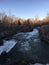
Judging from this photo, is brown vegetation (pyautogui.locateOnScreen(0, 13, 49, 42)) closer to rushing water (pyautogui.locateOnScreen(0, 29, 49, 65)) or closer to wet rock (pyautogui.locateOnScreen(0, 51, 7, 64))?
rushing water (pyautogui.locateOnScreen(0, 29, 49, 65))

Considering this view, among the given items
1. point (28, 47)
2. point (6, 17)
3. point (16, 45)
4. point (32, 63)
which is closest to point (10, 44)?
point (16, 45)

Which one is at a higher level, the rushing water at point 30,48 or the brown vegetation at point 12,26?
the brown vegetation at point 12,26

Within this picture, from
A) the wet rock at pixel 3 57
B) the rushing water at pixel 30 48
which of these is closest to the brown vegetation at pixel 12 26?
the rushing water at pixel 30 48

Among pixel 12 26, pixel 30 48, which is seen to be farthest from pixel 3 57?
pixel 12 26

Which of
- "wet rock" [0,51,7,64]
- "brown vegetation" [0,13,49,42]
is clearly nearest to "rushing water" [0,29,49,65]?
"wet rock" [0,51,7,64]

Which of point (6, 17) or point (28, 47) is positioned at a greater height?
point (6, 17)

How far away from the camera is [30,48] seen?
1303 centimetres

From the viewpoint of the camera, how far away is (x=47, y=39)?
579 inches

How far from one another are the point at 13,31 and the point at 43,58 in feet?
24.9

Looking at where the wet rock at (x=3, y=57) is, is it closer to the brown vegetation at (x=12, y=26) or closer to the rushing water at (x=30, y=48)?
the rushing water at (x=30, y=48)

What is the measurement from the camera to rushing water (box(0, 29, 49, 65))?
1126 centimetres

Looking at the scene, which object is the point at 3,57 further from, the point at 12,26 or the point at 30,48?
the point at 12,26

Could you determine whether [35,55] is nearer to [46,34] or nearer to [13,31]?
[46,34]

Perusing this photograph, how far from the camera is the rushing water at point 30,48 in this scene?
1126 centimetres
